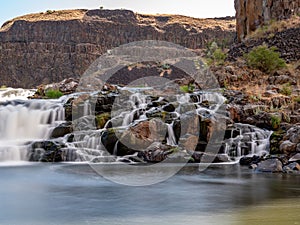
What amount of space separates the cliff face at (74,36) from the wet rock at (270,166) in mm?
54465

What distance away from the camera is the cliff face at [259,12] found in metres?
32.5

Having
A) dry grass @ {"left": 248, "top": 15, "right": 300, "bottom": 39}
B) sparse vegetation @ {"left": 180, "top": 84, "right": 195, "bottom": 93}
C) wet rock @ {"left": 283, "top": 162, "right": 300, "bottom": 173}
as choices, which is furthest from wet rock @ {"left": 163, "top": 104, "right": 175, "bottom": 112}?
dry grass @ {"left": 248, "top": 15, "right": 300, "bottom": 39}

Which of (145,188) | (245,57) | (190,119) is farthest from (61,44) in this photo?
(145,188)

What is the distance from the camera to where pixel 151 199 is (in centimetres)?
691

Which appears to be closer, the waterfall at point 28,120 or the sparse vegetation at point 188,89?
the waterfall at point 28,120

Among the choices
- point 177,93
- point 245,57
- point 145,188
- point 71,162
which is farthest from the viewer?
point 245,57

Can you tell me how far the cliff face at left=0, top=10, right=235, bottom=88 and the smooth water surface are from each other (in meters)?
56.2

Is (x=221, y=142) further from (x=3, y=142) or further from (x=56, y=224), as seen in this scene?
(x=56, y=224)

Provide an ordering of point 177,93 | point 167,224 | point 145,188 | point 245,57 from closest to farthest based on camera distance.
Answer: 1. point 167,224
2. point 145,188
3. point 177,93
4. point 245,57

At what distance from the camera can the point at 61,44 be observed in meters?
68.7

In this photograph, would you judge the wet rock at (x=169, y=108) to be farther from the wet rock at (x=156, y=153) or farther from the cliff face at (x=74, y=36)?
the cliff face at (x=74, y=36)

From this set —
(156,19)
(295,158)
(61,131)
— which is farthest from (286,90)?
(156,19)

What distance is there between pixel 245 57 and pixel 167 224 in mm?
23011

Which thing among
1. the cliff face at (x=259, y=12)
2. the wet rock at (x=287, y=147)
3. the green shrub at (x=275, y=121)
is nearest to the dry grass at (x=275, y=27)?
the cliff face at (x=259, y=12)
